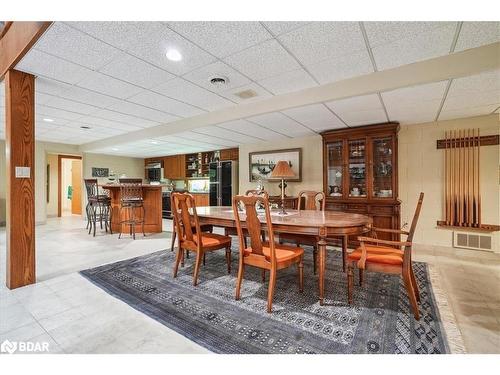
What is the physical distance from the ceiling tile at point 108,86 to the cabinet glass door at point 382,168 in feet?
12.9

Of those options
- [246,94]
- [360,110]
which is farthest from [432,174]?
[246,94]

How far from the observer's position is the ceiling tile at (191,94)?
3.01 metres

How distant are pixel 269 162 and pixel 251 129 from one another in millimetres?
1505

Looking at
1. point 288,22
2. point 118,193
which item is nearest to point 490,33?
point 288,22

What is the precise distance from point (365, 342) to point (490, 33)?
2593 millimetres

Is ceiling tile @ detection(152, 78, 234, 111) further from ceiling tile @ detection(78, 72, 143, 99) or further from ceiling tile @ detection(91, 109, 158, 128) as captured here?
ceiling tile @ detection(91, 109, 158, 128)

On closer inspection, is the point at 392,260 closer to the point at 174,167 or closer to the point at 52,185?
the point at 174,167

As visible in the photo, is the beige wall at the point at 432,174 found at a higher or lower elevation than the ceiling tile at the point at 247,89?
lower

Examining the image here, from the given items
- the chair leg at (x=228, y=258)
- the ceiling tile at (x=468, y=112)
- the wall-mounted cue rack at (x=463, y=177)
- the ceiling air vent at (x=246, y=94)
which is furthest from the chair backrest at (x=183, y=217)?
the wall-mounted cue rack at (x=463, y=177)

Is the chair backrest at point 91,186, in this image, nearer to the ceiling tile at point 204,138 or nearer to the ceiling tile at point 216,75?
the ceiling tile at point 204,138

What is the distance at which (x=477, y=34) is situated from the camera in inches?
78.2
